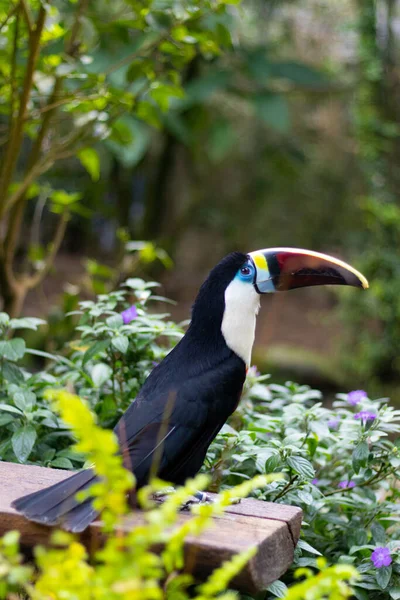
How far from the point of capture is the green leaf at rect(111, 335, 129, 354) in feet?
8.09

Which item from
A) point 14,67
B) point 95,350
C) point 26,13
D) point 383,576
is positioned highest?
point 26,13

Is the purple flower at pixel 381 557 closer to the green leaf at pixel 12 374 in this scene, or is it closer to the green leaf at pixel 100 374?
the green leaf at pixel 100 374

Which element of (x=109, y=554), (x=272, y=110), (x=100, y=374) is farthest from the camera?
(x=272, y=110)

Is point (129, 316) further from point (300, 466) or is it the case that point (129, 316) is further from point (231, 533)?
point (231, 533)

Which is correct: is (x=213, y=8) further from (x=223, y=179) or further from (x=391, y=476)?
(x=223, y=179)

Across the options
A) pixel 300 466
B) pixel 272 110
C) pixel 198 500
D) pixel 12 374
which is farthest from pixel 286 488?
pixel 272 110

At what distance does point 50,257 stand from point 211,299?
1808 mm

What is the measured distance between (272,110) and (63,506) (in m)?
4.01

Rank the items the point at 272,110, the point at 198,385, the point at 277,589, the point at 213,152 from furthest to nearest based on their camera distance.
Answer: the point at 213,152 < the point at 272,110 < the point at 198,385 < the point at 277,589

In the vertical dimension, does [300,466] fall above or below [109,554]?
below

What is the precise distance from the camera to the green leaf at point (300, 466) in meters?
2.15

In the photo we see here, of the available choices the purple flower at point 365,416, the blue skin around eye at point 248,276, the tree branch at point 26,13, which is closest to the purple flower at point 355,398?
the purple flower at point 365,416

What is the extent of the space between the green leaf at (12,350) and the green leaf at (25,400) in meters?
0.12

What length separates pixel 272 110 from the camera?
17.7 feet
